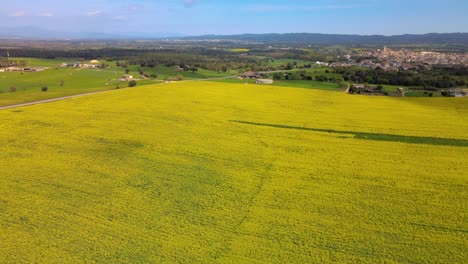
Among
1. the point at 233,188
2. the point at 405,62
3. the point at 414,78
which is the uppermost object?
the point at 405,62

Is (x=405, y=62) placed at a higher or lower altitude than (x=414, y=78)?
higher

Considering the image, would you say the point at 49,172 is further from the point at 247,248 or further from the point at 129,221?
the point at 247,248

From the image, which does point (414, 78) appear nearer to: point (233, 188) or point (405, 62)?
point (405, 62)

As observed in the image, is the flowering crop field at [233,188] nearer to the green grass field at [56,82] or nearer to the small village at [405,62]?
the green grass field at [56,82]

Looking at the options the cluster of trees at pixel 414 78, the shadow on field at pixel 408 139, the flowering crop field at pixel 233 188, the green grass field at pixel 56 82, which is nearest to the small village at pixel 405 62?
the cluster of trees at pixel 414 78

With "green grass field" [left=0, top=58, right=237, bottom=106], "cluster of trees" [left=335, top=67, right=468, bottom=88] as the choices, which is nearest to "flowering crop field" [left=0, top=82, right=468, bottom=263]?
"green grass field" [left=0, top=58, right=237, bottom=106]

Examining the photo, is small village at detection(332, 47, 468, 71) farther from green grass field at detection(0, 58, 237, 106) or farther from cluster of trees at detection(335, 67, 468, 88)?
green grass field at detection(0, 58, 237, 106)

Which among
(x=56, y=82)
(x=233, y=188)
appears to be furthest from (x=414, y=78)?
(x=56, y=82)

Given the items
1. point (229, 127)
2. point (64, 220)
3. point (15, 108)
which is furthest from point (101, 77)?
point (64, 220)
